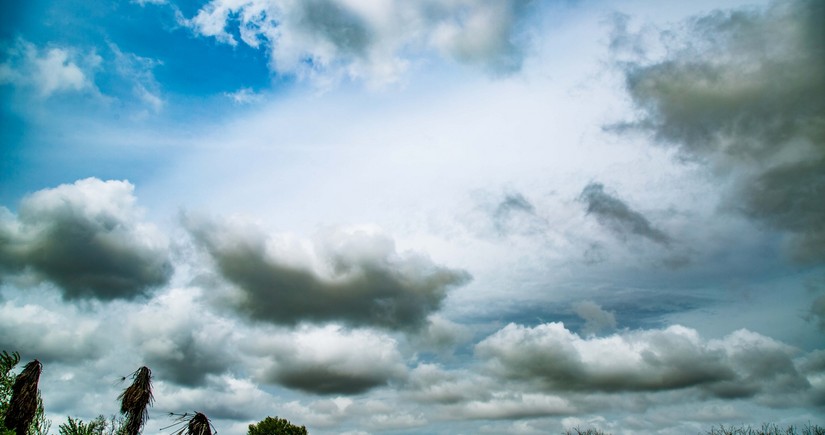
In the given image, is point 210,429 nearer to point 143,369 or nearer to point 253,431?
point 143,369

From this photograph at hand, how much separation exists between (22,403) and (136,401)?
23.9 ft

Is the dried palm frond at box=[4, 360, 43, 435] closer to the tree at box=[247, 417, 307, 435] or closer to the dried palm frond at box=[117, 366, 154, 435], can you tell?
the dried palm frond at box=[117, 366, 154, 435]

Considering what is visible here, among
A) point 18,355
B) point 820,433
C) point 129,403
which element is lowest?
point 820,433

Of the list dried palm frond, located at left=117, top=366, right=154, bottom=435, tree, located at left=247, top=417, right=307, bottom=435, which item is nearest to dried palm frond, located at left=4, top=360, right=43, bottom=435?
dried palm frond, located at left=117, top=366, right=154, bottom=435

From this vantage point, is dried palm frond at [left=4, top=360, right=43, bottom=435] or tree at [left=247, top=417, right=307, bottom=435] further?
tree at [left=247, top=417, right=307, bottom=435]

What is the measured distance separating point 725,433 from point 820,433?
35.8ft

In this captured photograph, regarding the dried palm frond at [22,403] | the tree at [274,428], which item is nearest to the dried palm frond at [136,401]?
the dried palm frond at [22,403]

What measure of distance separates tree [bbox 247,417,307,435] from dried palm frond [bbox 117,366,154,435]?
62.4 m

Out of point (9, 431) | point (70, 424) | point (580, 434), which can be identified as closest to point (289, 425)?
point (580, 434)

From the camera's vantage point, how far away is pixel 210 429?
28.4ft

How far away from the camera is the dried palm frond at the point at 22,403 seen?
567 inches

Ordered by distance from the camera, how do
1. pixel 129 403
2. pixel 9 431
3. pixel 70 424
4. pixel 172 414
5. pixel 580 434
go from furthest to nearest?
pixel 580 434 < pixel 70 424 < pixel 9 431 < pixel 129 403 < pixel 172 414

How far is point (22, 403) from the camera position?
14539 millimetres

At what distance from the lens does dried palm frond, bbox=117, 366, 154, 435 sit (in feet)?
34.4
